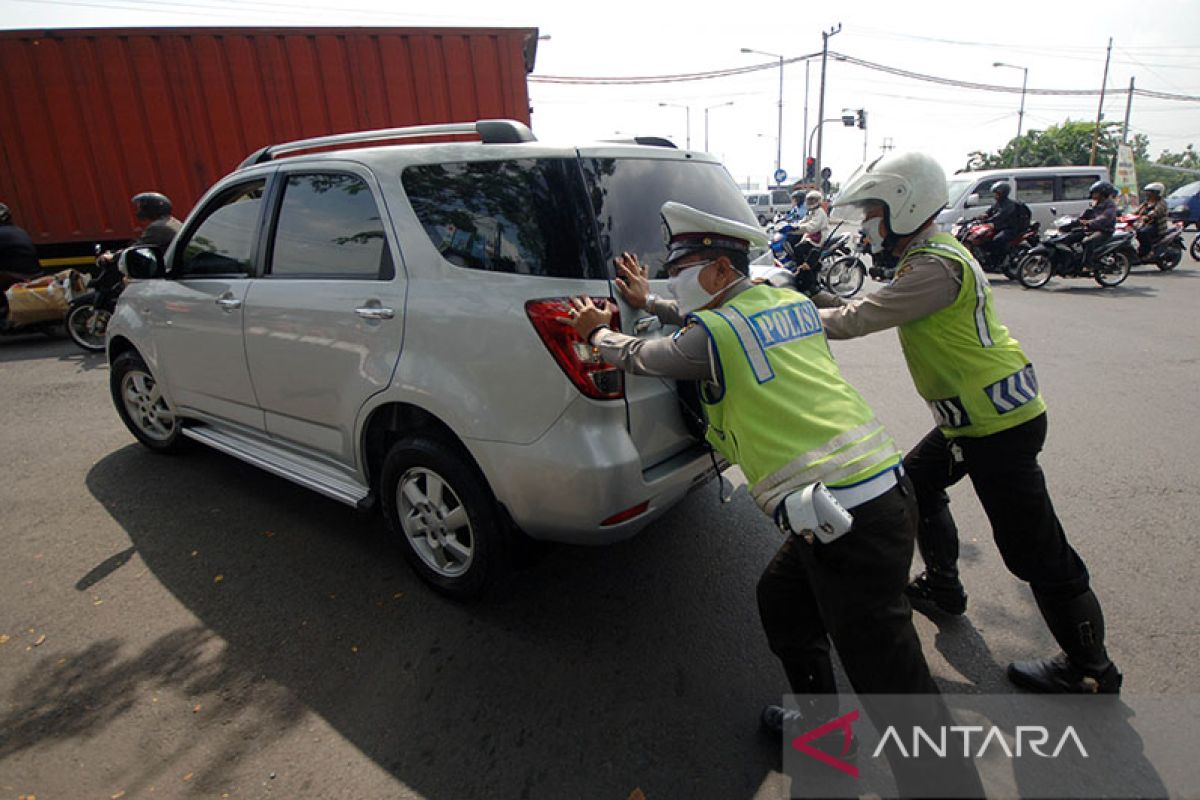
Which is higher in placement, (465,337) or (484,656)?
(465,337)

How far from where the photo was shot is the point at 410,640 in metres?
2.65

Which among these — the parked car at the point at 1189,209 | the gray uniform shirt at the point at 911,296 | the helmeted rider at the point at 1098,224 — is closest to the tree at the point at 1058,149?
the parked car at the point at 1189,209

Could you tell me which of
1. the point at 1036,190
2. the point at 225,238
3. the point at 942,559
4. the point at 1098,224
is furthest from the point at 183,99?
the point at 1036,190

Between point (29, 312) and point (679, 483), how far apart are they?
9.67 meters

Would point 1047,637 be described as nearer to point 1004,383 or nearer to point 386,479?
point 1004,383

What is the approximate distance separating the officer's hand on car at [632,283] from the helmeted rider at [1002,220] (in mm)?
12116

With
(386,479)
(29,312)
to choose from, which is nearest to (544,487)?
(386,479)

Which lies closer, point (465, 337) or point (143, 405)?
point (465, 337)

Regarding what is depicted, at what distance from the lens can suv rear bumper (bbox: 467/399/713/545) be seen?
226cm

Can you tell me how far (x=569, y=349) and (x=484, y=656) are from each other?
4.11 feet

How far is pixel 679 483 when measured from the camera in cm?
252

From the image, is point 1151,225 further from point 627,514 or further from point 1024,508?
point 627,514

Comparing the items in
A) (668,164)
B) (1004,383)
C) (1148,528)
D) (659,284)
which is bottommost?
(1148,528)

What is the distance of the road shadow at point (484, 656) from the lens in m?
2.08
